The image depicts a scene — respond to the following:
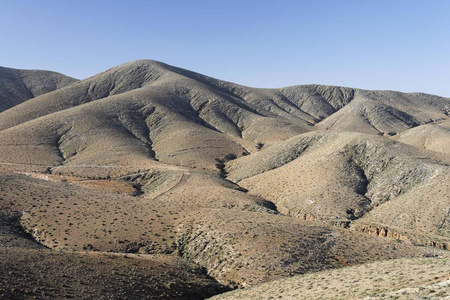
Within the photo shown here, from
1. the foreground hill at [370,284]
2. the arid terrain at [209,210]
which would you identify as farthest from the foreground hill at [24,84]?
the foreground hill at [370,284]

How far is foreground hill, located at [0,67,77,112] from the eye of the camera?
6211 inches

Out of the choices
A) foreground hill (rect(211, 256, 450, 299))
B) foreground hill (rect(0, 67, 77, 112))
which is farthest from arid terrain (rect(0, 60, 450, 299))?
foreground hill (rect(0, 67, 77, 112))

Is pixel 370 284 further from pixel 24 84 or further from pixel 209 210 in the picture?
pixel 24 84

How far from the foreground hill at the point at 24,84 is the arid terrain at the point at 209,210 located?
169ft

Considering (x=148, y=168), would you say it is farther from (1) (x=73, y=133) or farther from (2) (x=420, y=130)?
(2) (x=420, y=130)

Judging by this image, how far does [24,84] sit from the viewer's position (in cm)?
17525

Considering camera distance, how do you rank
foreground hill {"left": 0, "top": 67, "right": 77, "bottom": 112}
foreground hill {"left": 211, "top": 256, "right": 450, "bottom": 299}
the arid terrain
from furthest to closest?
1. foreground hill {"left": 0, "top": 67, "right": 77, "bottom": 112}
2. the arid terrain
3. foreground hill {"left": 211, "top": 256, "right": 450, "bottom": 299}

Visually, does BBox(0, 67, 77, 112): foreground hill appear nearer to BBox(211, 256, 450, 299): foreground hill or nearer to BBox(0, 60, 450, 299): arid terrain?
BBox(0, 60, 450, 299): arid terrain

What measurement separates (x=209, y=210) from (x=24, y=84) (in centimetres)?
17655

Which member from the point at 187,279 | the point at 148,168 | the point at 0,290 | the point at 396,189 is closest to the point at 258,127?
the point at 148,168

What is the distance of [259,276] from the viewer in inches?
1017

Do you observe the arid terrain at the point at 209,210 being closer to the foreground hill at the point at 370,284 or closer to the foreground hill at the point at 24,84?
the foreground hill at the point at 370,284

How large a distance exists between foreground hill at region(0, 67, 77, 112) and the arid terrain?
169ft

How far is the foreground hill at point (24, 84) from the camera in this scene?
158 meters
